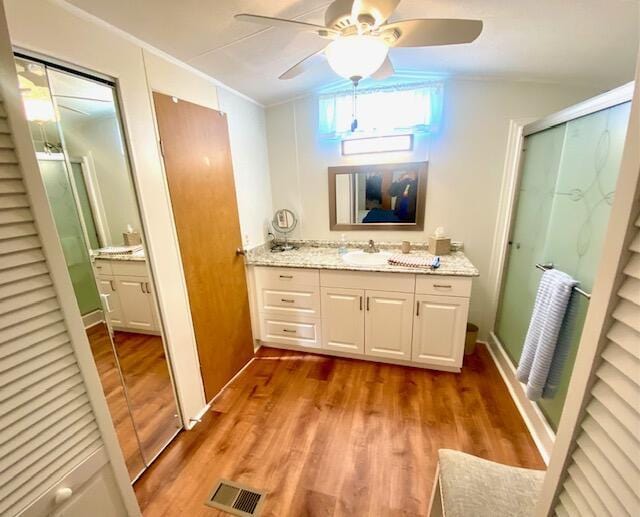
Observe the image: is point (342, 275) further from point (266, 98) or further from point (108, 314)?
point (266, 98)

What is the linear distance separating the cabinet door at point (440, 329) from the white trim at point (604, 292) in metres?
1.46

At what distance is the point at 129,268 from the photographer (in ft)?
4.65

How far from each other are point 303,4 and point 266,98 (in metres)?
1.26

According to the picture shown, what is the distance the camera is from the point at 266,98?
93.4 inches

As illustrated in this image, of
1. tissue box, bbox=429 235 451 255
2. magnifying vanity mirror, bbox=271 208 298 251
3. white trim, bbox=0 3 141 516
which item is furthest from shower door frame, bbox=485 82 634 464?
white trim, bbox=0 3 141 516

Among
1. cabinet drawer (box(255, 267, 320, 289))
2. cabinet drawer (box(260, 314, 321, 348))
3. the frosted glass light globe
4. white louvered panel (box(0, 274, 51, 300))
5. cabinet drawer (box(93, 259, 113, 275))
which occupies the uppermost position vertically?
the frosted glass light globe

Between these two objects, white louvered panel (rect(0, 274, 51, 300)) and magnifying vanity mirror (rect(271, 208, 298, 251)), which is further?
magnifying vanity mirror (rect(271, 208, 298, 251))

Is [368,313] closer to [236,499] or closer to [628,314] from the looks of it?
[236,499]

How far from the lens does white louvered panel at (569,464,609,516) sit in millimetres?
474

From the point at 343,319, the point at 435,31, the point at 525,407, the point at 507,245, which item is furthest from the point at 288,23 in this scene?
the point at 525,407

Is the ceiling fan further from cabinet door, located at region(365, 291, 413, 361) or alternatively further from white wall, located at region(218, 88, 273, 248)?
cabinet door, located at region(365, 291, 413, 361)

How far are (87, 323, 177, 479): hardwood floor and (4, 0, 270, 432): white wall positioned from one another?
86 mm

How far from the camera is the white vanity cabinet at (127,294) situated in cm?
127

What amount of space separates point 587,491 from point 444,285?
1.53 m
